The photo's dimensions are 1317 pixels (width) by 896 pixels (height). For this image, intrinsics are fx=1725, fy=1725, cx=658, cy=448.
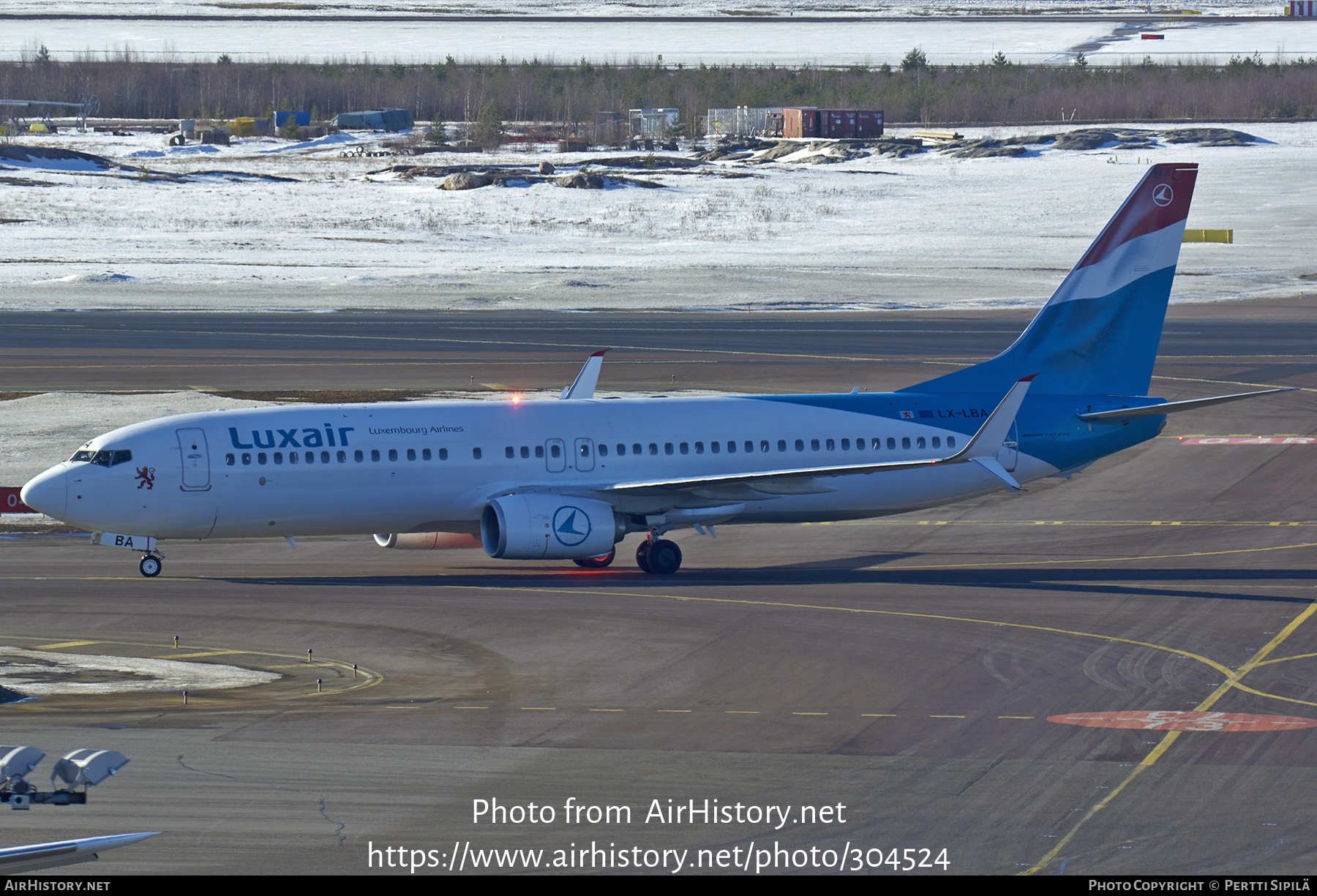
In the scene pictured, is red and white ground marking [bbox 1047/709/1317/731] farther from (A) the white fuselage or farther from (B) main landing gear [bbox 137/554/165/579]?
(B) main landing gear [bbox 137/554/165/579]

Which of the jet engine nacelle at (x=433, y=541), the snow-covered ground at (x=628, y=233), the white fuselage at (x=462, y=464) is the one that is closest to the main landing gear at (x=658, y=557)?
the white fuselage at (x=462, y=464)

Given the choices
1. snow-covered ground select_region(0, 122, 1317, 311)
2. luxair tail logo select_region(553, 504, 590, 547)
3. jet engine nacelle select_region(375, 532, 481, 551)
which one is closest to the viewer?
luxair tail logo select_region(553, 504, 590, 547)

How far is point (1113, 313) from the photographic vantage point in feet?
151

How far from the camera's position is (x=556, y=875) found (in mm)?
20859

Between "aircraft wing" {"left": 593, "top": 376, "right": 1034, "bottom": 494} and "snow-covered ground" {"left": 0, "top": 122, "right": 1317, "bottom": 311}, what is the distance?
5592 centimetres

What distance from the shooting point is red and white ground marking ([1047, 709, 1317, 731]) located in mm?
27763

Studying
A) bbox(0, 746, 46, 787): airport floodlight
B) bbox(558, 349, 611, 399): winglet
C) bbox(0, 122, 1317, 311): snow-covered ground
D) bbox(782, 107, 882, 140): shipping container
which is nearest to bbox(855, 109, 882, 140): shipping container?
bbox(782, 107, 882, 140): shipping container

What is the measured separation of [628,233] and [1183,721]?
4109 inches

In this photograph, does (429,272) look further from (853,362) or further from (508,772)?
(508,772)

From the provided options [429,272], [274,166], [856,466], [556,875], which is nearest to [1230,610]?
[856,466]

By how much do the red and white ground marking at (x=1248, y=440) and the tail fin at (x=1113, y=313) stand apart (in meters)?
14.6

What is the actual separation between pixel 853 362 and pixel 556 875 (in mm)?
55282

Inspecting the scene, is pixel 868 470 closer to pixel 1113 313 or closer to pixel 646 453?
pixel 646 453

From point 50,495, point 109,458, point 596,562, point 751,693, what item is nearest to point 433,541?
point 596,562
